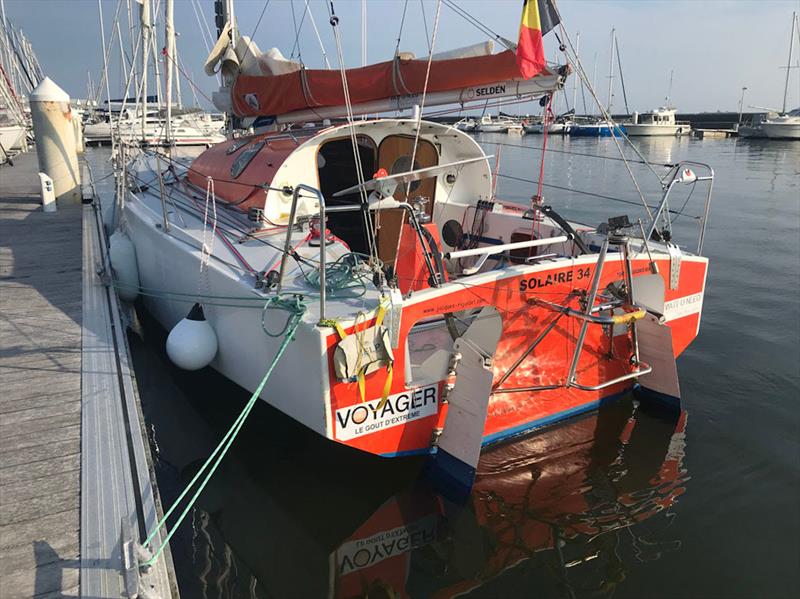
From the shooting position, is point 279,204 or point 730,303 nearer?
point 279,204

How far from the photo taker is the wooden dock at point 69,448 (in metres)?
2.78

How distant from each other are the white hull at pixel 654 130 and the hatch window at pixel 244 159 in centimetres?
5793

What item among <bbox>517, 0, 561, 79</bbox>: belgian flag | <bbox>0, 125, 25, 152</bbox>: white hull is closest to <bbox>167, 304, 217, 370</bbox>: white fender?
<bbox>517, 0, 561, 79</bbox>: belgian flag

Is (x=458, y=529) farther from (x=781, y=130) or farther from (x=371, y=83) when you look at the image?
(x=781, y=130)

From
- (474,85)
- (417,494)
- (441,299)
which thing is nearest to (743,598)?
(417,494)

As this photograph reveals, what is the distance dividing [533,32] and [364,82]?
2.04 meters

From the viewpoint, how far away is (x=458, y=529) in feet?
13.6

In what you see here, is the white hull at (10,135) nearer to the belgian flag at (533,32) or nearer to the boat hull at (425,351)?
the boat hull at (425,351)

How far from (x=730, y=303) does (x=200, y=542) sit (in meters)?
8.13

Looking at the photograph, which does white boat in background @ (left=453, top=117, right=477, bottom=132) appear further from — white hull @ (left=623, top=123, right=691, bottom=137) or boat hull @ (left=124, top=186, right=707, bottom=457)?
white hull @ (left=623, top=123, right=691, bottom=137)

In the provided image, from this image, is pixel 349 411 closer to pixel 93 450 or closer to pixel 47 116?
pixel 93 450

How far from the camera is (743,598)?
3508 mm

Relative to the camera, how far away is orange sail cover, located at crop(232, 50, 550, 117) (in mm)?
5281

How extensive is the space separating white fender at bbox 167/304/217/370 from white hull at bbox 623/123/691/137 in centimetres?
5989
